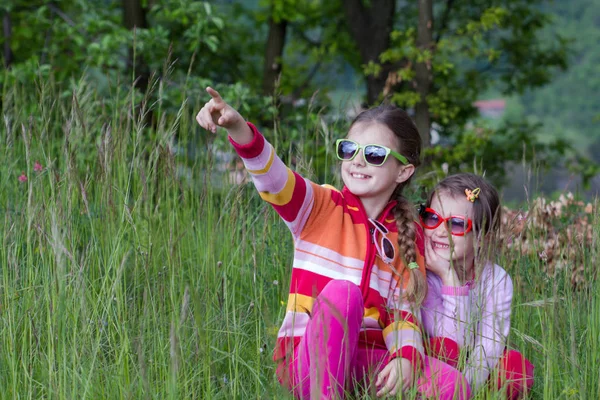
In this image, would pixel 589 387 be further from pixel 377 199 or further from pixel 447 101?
pixel 447 101

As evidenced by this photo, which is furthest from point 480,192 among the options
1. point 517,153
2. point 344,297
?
point 517,153

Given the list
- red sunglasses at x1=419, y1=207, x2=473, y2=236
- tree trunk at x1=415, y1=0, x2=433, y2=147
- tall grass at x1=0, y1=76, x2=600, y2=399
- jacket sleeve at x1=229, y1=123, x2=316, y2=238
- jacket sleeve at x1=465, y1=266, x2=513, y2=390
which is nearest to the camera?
tall grass at x1=0, y1=76, x2=600, y2=399

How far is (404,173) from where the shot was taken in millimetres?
2434

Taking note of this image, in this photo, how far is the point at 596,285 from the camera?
2.33m

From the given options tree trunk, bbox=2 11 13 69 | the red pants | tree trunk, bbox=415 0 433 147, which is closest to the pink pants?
the red pants

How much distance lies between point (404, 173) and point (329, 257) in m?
0.39

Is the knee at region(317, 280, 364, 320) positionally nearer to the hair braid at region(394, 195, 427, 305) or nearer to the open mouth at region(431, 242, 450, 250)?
the hair braid at region(394, 195, 427, 305)

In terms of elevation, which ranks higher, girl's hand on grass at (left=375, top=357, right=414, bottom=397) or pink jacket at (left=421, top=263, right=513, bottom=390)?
pink jacket at (left=421, top=263, right=513, bottom=390)

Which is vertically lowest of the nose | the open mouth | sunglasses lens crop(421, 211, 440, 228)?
the open mouth

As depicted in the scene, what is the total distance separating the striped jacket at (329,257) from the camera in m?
2.21

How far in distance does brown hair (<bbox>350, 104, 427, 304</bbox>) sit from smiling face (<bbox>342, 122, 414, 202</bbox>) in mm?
24

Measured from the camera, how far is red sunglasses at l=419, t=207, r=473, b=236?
2361 mm

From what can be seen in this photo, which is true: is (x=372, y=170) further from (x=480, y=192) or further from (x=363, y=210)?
(x=480, y=192)

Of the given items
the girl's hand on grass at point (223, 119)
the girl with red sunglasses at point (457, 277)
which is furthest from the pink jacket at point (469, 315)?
the girl's hand on grass at point (223, 119)
